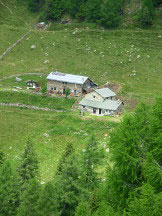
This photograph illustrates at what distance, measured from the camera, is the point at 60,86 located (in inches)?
3359

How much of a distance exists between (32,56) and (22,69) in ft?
28.0

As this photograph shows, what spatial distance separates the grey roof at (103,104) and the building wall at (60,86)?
6.66m

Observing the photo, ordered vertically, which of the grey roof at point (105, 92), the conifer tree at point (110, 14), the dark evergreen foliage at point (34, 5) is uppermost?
the dark evergreen foliage at point (34, 5)

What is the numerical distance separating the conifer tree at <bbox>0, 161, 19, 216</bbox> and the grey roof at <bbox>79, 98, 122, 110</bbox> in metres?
40.9

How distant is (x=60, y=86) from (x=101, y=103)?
533 inches

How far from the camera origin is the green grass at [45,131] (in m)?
63.2

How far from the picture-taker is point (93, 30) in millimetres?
111312

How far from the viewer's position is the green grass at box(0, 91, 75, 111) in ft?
260

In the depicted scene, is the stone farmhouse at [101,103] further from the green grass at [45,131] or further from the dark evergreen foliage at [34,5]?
the dark evergreen foliage at [34,5]

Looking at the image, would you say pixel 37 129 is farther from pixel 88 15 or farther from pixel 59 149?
pixel 88 15

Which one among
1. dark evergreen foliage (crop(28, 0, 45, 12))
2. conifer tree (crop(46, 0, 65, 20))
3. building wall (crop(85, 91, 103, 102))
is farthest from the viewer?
dark evergreen foliage (crop(28, 0, 45, 12))

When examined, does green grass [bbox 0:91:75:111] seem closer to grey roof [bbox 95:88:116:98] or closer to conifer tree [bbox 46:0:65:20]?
grey roof [bbox 95:88:116:98]

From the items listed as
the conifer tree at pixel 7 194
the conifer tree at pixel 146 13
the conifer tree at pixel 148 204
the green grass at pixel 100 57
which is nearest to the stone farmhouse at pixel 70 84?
the green grass at pixel 100 57

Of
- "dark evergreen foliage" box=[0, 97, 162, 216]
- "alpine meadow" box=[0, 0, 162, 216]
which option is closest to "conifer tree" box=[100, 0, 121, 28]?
"alpine meadow" box=[0, 0, 162, 216]
